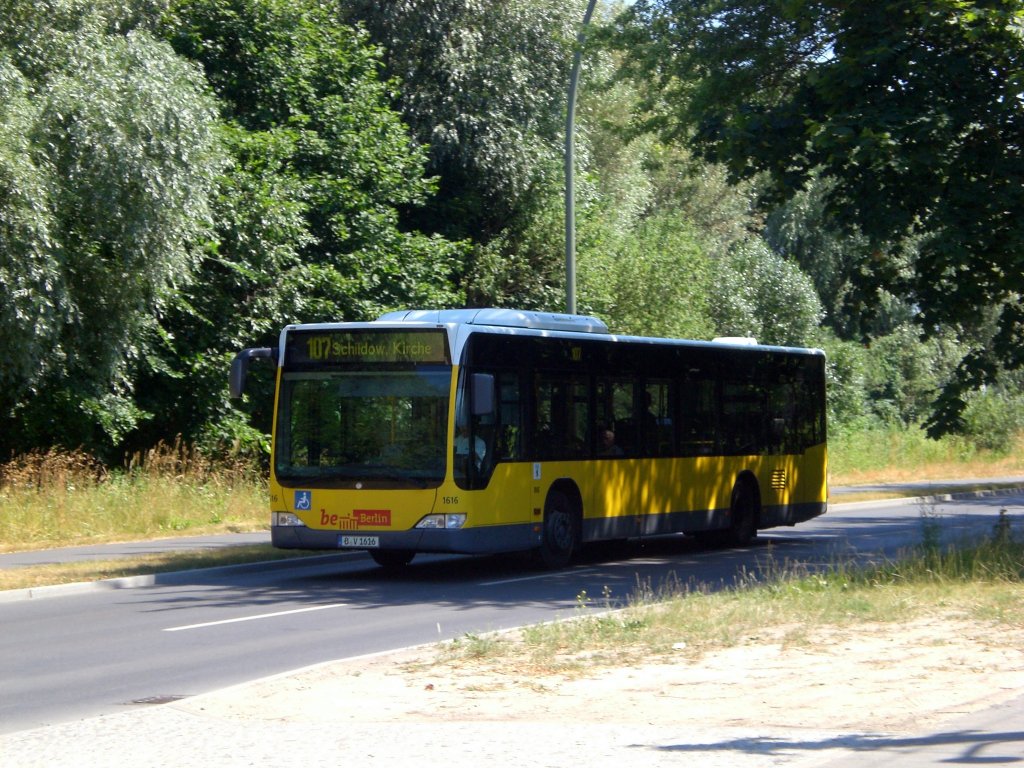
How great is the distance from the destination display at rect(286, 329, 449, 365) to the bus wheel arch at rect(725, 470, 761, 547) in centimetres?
683

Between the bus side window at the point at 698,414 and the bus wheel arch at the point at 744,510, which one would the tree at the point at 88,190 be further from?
the bus wheel arch at the point at 744,510

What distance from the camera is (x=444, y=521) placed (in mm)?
15688

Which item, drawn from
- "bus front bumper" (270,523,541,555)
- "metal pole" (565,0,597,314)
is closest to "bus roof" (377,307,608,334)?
"bus front bumper" (270,523,541,555)

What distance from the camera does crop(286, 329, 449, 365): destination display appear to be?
16156 mm

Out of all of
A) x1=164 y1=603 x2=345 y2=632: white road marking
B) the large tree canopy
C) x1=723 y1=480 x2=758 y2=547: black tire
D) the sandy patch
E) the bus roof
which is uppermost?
the large tree canopy

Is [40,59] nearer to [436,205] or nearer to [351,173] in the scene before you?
[351,173]

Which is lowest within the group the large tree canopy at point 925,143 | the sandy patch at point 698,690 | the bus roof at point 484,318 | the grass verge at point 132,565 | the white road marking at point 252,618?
the white road marking at point 252,618

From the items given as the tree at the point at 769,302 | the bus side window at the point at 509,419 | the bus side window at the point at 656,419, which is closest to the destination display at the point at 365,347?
the bus side window at the point at 509,419

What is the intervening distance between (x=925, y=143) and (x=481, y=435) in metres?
6.04

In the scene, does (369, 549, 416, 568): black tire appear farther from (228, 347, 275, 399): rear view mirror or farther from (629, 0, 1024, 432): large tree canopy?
(629, 0, 1024, 432): large tree canopy

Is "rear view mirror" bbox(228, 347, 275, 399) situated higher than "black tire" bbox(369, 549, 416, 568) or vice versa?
"rear view mirror" bbox(228, 347, 275, 399)

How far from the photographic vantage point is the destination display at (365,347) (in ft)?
53.0

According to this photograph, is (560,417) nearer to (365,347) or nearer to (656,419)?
(656,419)

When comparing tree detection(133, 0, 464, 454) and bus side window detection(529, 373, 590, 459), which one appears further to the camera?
tree detection(133, 0, 464, 454)
